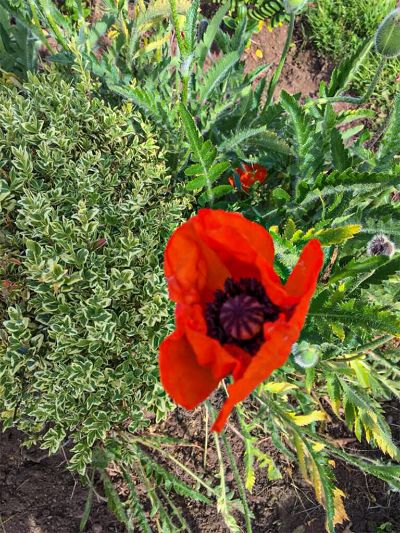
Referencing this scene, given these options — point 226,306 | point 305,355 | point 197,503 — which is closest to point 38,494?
point 197,503

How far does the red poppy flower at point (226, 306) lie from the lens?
1.01m

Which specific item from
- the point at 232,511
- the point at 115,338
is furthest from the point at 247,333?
the point at 232,511

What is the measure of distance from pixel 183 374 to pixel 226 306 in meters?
0.17

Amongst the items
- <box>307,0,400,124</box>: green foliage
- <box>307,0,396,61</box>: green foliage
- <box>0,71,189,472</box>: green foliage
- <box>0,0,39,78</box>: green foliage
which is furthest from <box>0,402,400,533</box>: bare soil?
<box>307,0,396,61</box>: green foliage

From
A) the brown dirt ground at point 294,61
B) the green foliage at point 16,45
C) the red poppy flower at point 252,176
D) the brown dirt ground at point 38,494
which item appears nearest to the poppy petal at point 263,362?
the red poppy flower at point 252,176

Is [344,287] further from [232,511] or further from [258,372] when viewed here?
[232,511]

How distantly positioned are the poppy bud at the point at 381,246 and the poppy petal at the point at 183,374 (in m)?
0.72

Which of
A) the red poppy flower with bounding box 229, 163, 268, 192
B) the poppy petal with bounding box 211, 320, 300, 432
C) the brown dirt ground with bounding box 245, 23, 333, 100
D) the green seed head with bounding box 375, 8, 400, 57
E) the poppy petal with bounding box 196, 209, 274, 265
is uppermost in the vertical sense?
the green seed head with bounding box 375, 8, 400, 57

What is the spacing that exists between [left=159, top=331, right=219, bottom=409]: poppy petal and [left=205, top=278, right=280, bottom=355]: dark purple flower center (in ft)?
0.26

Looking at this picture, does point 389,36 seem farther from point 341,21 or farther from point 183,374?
point 341,21

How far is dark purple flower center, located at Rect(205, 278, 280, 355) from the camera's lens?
1133 mm

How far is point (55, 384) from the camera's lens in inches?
62.9

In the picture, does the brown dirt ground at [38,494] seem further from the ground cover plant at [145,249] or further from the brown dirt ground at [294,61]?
the brown dirt ground at [294,61]

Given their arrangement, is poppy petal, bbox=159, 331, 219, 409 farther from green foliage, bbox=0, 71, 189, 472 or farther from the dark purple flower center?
green foliage, bbox=0, 71, 189, 472
